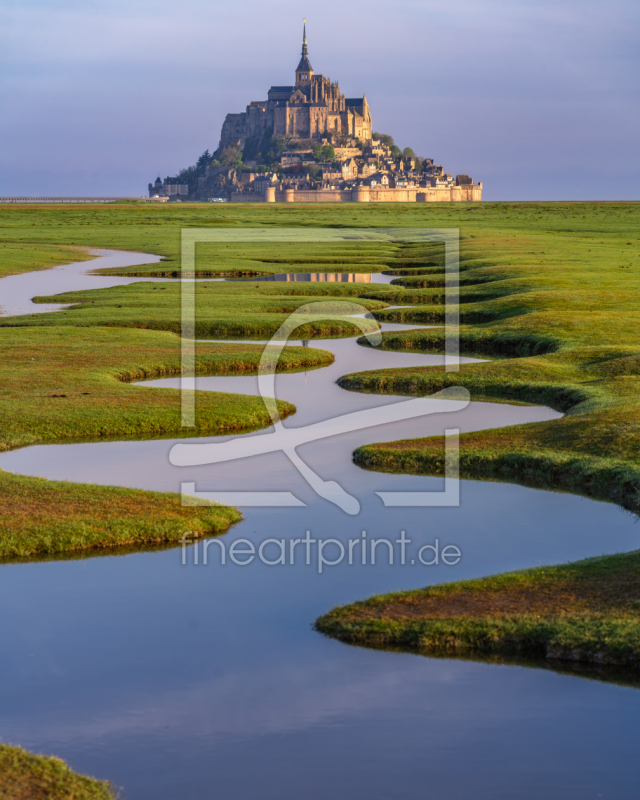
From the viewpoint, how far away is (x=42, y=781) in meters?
7.47

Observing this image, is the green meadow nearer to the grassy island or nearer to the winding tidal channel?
the winding tidal channel

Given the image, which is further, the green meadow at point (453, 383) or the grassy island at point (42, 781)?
the green meadow at point (453, 383)

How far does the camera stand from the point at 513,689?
9.30 metres

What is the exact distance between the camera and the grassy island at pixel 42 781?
7305 mm

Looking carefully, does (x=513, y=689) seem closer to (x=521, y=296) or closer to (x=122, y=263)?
(x=521, y=296)

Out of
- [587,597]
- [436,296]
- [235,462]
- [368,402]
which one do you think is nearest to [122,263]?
[436,296]

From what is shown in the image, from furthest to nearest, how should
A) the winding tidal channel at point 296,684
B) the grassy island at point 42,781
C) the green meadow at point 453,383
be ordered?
the green meadow at point 453,383 → the winding tidal channel at point 296,684 → the grassy island at point 42,781

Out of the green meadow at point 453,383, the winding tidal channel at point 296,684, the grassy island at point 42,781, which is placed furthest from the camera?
the green meadow at point 453,383

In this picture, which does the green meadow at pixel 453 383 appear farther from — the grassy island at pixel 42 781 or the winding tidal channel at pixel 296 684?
the grassy island at pixel 42 781

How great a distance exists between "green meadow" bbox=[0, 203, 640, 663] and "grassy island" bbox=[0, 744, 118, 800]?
11.3ft

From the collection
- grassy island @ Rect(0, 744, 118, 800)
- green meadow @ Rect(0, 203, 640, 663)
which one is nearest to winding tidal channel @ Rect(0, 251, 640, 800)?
grassy island @ Rect(0, 744, 118, 800)

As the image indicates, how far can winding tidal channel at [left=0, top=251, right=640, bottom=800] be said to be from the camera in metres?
7.92

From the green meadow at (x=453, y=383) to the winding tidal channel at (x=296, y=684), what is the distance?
0.59m

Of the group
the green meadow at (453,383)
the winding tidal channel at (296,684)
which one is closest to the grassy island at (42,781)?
the winding tidal channel at (296,684)
